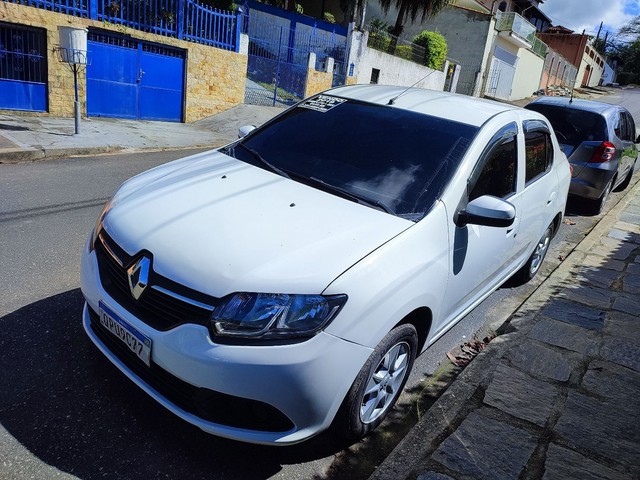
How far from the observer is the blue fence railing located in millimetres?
10938

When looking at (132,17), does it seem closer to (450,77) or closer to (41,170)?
(41,170)

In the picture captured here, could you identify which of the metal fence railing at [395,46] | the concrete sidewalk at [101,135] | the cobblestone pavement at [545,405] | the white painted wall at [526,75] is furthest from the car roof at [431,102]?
the white painted wall at [526,75]

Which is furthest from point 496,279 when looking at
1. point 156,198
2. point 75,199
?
point 75,199

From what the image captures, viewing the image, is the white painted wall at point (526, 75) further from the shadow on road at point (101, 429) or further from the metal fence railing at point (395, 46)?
the shadow on road at point (101, 429)

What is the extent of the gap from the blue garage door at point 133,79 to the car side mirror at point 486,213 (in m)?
11.1

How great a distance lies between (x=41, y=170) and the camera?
24.1 ft

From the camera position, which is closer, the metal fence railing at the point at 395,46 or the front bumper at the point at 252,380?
the front bumper at the point at 252,380

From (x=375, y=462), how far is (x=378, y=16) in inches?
1270

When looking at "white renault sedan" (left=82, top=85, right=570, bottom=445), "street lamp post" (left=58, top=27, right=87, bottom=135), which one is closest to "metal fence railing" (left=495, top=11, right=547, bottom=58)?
"street lamp post" (left=58, top=27, right=87, bottom=135)

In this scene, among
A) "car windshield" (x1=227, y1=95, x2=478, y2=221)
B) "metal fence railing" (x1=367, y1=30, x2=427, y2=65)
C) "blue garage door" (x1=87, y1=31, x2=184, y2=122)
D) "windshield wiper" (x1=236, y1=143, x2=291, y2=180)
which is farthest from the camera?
"metal fence railing" (x1=367, y1=30, x2=427, y2=65)

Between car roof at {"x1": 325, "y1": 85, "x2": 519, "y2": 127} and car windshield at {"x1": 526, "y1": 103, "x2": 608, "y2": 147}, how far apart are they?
4.10 metres

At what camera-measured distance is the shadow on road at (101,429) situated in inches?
90.7

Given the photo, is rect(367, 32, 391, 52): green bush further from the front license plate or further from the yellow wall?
the front license plate

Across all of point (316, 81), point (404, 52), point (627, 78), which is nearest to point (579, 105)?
point (316, 81)
